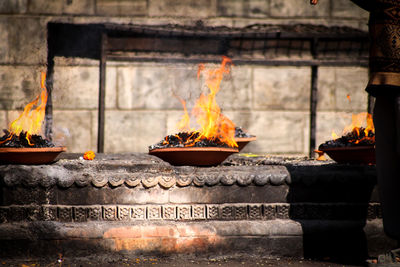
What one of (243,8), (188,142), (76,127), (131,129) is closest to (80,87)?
(76,127)

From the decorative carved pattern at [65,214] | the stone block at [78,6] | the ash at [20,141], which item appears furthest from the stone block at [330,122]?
the decorative carved pattern at [65,214]

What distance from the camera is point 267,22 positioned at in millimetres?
8719

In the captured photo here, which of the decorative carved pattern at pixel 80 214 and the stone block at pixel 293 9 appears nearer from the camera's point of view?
the decorative carved pattern at pixel 80 214

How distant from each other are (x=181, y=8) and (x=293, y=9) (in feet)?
7.29

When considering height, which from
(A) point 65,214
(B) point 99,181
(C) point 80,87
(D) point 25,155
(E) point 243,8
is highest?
(E) point 243,8

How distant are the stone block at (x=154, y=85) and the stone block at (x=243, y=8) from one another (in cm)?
131

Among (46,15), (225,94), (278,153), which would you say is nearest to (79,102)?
(46,15)

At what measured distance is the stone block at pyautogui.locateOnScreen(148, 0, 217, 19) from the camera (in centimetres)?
855

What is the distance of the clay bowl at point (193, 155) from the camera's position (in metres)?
4.23

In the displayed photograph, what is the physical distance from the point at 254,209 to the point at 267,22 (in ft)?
18.3

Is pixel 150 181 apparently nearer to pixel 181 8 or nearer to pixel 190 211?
pixel 190 211

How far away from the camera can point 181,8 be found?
8586 millimetres

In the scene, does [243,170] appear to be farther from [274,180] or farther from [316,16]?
[316,16]

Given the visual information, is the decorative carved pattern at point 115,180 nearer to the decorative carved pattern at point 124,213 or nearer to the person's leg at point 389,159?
the decorative carved pattern at point 124,213
